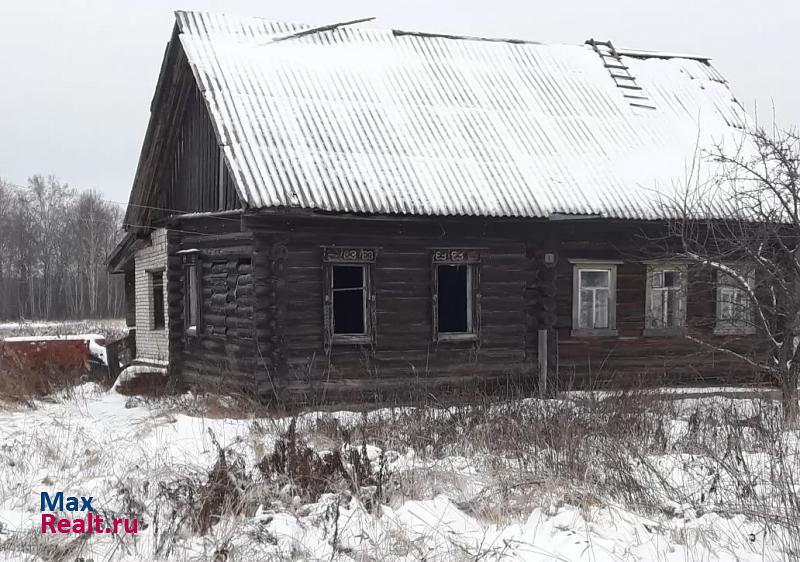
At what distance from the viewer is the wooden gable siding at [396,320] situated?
1141cm

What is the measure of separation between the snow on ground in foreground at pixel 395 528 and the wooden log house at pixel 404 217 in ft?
14.1

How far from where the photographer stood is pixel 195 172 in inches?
535

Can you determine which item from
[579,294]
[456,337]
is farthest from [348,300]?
[579,294]

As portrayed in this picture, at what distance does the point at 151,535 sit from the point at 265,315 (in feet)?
19.4

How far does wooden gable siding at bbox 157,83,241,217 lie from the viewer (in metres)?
12.4

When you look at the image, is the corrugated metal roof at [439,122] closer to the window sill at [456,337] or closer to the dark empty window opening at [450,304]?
the window sill at [456,337]

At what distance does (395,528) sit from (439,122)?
29.7 ft

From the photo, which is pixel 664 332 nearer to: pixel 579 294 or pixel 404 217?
pixel 579 294

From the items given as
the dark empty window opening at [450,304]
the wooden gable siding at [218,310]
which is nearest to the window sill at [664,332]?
the dark empty window opening at [450,304]

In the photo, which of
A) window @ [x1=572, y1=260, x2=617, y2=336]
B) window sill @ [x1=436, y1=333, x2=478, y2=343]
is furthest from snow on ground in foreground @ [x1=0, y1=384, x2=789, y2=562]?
window @ [x1=572, y1=260, x2=617, y2=336]

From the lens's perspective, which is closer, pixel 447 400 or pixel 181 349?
pixel 447 400

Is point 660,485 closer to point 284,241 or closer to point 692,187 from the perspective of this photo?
point 284,241

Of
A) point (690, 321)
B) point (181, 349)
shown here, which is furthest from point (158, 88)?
point (690, 321)

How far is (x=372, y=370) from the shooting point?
11898 mm
